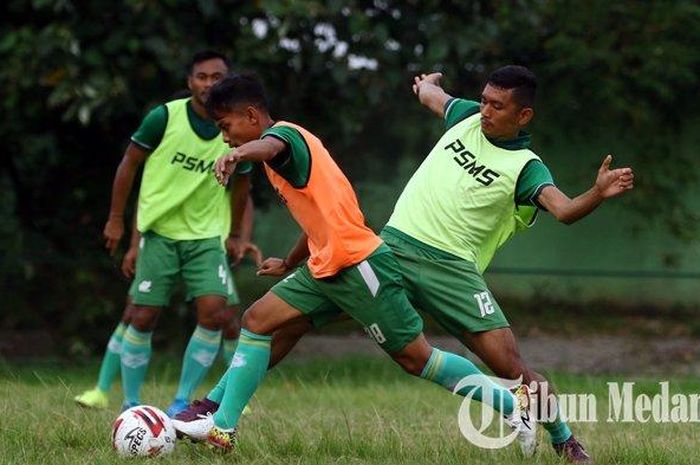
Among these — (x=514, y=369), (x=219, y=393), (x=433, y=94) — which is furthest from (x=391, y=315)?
(x=433, y=94)

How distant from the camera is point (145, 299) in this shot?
841cm

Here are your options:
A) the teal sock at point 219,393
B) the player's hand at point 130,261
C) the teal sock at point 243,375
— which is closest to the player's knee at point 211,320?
the player's hand at point 130,261

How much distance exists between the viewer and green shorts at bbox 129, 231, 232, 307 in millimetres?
8398

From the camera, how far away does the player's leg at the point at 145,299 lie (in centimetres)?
840

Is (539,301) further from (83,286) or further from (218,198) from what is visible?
(218,198)

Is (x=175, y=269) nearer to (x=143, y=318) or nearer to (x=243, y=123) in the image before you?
(x=143, y=318)

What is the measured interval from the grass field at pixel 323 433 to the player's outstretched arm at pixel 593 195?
3.65ft

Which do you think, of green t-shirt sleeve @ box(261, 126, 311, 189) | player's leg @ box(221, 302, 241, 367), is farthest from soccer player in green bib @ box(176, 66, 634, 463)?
player's leg @ box(221, 302, 241, 367)

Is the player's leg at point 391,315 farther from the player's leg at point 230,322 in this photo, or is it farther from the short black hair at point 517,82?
the player's leg at point 230,322

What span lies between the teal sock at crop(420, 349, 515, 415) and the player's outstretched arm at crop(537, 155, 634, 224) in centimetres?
83

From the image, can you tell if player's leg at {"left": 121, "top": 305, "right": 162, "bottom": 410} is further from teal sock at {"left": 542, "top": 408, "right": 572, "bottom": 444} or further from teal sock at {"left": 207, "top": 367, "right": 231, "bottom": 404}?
teal sock at {"left": 542, "top": 408, "right": 572, "bottom": 444}

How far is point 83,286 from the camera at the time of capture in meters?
13.1

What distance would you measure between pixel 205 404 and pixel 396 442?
2.88 feet

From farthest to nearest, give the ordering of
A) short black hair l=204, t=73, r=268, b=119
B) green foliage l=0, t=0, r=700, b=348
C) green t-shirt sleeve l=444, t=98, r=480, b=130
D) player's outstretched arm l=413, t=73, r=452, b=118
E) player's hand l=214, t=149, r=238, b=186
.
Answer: green foliage l=0, t=0, r=700, b=348, player's outstretched arm l=413, t=73, r=452, b=118, green t-shirt sleeve l=444, t=98, r=480, b=130, short black hair l=204, t=73, r=268, b=119, player's hand l=214, t=149, r=238, b=186
